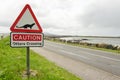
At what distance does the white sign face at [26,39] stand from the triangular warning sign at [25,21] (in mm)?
136

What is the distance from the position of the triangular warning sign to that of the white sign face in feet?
0.45

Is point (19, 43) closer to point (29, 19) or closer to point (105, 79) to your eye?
point (29, 19)

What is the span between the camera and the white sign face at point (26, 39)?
6703 millimetres

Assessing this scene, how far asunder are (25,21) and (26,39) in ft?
1.58

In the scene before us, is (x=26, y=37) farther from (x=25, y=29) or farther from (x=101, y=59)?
(x=101, y=59)

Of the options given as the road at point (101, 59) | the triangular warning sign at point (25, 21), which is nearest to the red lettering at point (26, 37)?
the triangular warning sign at point (25, 21)

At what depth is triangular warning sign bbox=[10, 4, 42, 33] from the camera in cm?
667

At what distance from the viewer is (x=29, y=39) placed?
6.88 m

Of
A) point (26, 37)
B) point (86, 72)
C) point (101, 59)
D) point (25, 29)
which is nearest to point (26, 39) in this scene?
point (26, 37)

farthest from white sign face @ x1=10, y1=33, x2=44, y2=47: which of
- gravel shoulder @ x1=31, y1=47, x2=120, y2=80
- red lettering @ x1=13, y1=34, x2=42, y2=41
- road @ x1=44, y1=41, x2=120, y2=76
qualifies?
road @ x1=44, y1=41, x2=120, y2=76

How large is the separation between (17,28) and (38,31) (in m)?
0.58

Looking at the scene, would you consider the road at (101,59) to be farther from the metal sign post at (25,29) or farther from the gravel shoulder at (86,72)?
the metal sign post at (25,29)

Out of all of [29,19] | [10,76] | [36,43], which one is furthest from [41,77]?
[29,19]

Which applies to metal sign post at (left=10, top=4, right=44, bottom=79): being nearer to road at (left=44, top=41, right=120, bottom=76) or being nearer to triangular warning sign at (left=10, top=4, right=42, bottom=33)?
triangular warning sign at (left=10, top=4, right=42, bottom=33)
